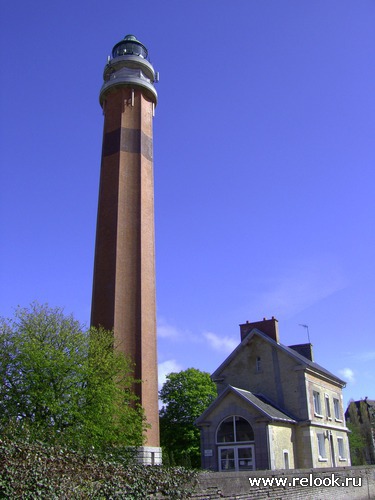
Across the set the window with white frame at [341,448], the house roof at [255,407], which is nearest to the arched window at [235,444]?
the house roof at [255,407]

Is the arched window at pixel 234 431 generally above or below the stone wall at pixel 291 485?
above

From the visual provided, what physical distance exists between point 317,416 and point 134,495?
926 inches

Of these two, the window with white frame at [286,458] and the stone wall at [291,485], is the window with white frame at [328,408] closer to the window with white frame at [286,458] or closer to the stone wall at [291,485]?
the window with white frame at [286,458]

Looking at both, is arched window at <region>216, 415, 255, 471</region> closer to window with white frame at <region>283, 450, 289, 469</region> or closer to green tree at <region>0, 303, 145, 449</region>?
window with white frame at <region>283, 450, 289, 469</region>

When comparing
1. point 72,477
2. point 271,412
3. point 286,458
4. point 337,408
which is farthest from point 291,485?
point 337,408

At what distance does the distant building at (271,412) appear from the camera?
85.8ft

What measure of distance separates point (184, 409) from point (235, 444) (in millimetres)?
23456

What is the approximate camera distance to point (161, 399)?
5084 cm

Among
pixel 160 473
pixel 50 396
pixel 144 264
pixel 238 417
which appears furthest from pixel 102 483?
pixel 144 264

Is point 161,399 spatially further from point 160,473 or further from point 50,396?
point 160,473

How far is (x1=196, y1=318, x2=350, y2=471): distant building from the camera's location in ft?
85.8

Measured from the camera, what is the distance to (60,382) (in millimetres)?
19594

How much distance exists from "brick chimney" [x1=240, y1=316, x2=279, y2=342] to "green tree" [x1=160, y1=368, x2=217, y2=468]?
53.6 feet

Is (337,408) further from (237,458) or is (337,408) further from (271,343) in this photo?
(237,458)
